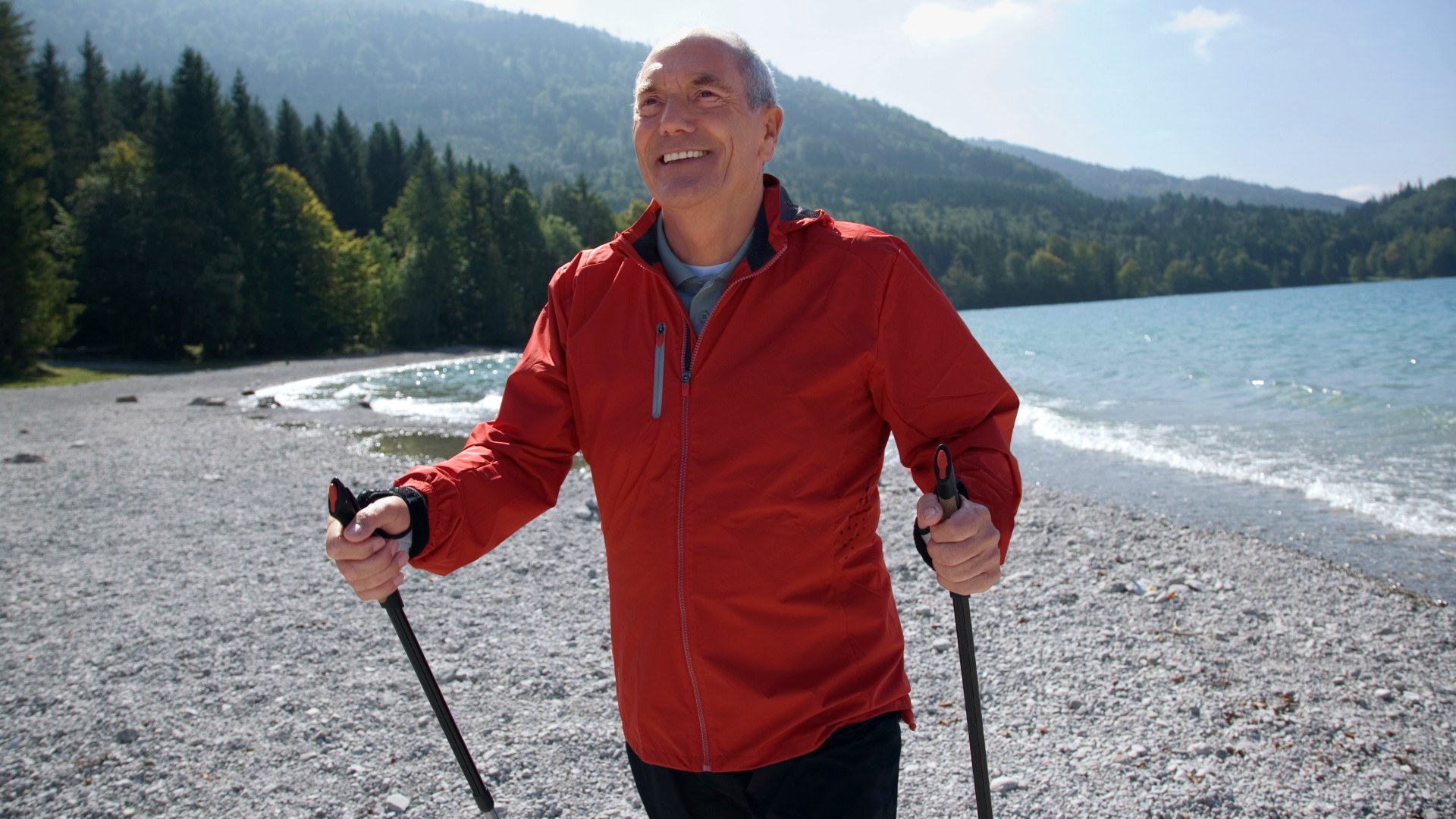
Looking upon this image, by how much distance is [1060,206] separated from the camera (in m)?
179

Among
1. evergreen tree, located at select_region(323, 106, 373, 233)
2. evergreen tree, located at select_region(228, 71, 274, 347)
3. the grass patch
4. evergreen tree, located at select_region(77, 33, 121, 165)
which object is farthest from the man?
evergreen tree, located at select_region(323, 106, 373, 233)

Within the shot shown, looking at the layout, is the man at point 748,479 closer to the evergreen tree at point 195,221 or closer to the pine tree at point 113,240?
the evergreen tree at point 195,221

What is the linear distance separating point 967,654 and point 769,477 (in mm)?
633

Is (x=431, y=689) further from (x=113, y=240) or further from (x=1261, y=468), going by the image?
(x=113, y=240)

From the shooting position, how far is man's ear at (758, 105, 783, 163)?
2.33 metres

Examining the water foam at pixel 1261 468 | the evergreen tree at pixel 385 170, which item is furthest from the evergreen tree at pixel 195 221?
the water foam at pixel 1261 468

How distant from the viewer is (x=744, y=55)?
2.25m

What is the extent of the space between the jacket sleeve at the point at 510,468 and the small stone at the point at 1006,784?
3.49 m

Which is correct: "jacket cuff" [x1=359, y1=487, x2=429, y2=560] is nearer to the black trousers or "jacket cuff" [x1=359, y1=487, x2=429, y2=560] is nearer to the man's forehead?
the black trousers

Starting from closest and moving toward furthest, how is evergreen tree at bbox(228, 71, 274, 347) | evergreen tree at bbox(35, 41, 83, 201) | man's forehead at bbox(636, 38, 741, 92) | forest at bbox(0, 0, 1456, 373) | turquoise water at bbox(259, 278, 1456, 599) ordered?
man's forehead at bbox(636, 38, 741, 92), turquoise water at bbox(259, 278, 1456, 599), forest at bbox(0, 0, 1456, 373), evergreen tree at bbox(228, 71, 274, 347), evergreen tree at bbox(35, 41, 83, 201)

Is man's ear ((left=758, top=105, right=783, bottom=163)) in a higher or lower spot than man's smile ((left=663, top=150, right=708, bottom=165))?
higher

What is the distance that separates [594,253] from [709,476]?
791mm

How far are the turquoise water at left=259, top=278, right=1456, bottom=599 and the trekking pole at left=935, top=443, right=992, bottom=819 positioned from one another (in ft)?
28.2

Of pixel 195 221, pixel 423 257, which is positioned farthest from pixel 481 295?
pixel 195 221
